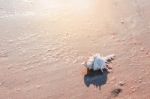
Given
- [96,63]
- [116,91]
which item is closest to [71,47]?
[96,63]

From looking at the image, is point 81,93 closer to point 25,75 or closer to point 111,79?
point 111,79

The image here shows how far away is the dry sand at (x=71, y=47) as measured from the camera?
85.5 inches

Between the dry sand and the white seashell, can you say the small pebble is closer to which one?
the dry sand

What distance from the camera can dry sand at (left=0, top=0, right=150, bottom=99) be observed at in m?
2.17

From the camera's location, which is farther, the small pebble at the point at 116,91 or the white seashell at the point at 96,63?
the white seashell at the point at 96,63

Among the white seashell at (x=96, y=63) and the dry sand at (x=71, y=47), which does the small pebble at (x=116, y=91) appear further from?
the white seashell at (x=96, y=63)

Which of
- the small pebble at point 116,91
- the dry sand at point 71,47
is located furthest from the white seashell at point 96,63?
the small pebble at point 116,91

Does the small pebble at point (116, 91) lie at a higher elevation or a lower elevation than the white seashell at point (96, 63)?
lower

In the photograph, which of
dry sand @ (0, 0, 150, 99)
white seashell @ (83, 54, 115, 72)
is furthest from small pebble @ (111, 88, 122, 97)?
white seashell @ (83, 54, 115, 72)

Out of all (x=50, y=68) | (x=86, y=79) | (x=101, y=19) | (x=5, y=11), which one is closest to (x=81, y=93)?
(x=86, y=79)

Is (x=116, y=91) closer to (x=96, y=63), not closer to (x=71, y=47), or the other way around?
(x=96, y=63)

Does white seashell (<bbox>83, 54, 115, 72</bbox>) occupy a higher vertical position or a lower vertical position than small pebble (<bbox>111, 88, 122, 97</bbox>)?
higher

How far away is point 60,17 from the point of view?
2688mm

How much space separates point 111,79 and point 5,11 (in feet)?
3.34
